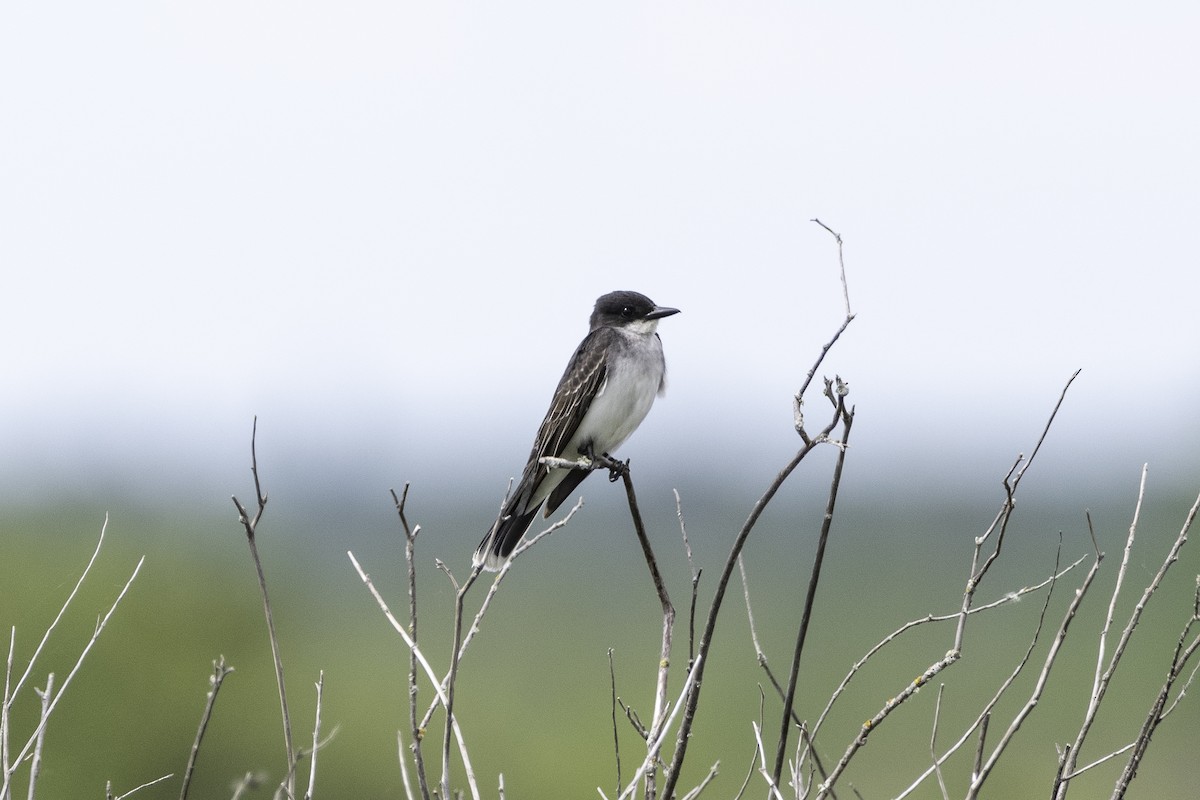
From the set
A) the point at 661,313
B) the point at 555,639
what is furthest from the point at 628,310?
the point at 555,639

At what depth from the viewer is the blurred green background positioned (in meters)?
22.8

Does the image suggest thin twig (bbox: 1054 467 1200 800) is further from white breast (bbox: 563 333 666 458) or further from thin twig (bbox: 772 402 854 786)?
white breast (bbox: 563 333 666 458)

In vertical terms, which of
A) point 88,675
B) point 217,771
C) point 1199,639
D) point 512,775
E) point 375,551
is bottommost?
point 375,551

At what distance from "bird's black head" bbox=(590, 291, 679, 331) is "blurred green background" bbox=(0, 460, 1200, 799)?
149 centimetres

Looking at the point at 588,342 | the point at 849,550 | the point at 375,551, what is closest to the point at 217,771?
the point at 588,342

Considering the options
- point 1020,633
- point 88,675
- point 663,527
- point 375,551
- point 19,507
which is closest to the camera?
point 88,675

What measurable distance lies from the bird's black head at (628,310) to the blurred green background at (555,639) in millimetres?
1491

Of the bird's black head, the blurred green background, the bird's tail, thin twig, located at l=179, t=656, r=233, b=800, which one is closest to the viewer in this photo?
thin twig, located at l=179, t=656, r=233, b=800

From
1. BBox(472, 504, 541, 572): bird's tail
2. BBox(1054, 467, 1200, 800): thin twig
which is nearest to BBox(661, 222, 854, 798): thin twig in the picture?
BBox(1054, 467, 1200, 800): thin twig

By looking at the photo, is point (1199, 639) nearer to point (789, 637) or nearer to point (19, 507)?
point (19, 507)

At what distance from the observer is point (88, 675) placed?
22.4m

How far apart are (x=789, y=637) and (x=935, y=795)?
76.4 ft

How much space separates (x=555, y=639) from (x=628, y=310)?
7194 cm

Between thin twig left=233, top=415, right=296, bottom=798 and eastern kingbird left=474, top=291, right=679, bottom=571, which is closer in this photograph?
thin twig left=233, top=415, right=296, bottom=798
